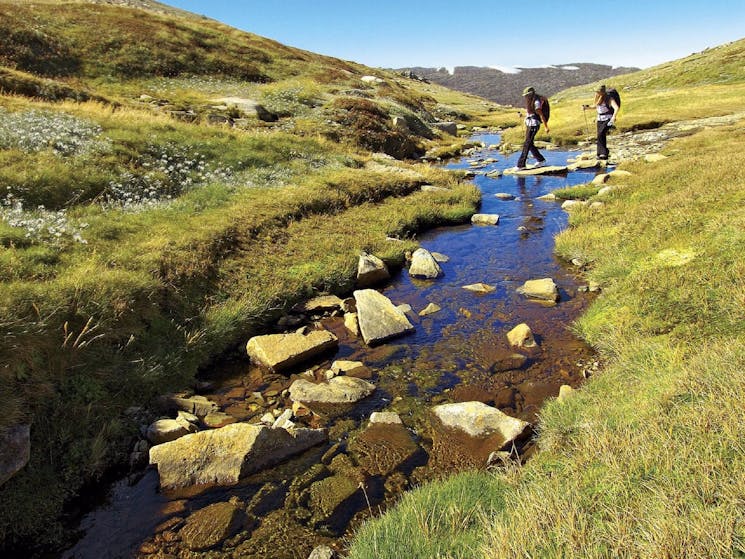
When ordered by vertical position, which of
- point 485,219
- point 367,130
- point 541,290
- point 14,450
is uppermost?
point 367,130

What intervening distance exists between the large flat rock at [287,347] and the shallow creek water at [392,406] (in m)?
0.26

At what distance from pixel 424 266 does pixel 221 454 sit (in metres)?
8.58

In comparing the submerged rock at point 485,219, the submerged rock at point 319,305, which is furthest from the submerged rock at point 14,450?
the submerged rock at point 485,219

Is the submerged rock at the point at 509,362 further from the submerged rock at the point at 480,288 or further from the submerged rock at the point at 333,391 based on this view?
the submerged rock at the point at 480,288

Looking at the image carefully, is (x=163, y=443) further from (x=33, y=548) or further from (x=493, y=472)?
(x=493, y=472)

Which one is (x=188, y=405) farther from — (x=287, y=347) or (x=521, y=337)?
(x=521, y=337)

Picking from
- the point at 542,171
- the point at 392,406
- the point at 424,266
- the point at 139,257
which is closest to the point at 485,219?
the point at 424,266

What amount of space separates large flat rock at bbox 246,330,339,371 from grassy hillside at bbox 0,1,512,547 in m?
0.83

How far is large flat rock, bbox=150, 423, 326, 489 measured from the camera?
5.99 metres

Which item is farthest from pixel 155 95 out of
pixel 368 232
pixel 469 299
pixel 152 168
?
pixel 469 299

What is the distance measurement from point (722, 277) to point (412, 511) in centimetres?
711

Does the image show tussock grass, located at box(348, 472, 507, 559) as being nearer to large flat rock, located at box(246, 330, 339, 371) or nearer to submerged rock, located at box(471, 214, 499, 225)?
large flat rock, located at box(246, 330, 339, 371)

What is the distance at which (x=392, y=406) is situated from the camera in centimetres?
743

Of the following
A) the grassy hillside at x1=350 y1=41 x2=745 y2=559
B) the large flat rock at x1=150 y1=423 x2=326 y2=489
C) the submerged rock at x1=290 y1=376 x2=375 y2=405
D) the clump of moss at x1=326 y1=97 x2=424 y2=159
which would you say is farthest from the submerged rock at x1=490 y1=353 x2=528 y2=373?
the clump of moss at x1=326 y1=97 x2=424 y2=159
